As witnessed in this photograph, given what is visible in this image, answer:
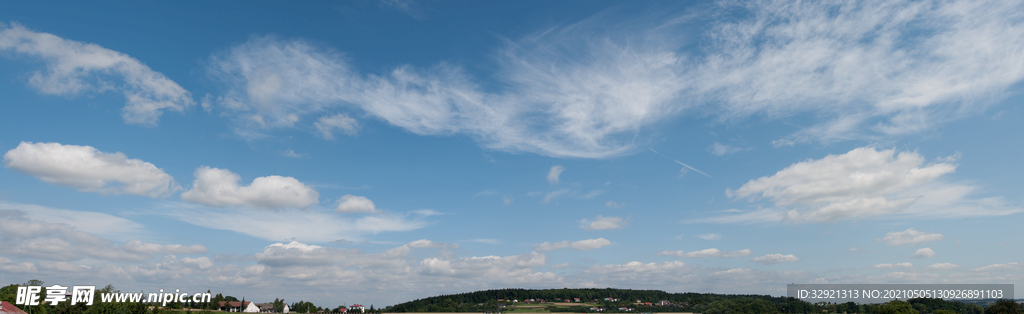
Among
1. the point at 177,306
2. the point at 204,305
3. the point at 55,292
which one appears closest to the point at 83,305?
the point at 55,292

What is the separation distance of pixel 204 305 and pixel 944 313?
251 m

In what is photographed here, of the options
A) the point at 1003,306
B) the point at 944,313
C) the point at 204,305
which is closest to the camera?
the point at 1003,306

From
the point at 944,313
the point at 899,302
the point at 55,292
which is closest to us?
the point at 55,292

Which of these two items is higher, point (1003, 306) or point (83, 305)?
point (1003, 306)

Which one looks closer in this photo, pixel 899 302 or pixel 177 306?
pixel 899 302

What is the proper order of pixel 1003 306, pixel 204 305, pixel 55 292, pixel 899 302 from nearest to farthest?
pixel 55 292 → pixel 1003 306 → pixel 899 302 → pixel 204 305

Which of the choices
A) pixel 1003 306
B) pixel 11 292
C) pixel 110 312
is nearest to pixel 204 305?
pixel 11 292

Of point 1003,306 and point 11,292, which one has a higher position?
point 1003,306

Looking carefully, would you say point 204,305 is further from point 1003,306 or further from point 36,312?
point 1003,306

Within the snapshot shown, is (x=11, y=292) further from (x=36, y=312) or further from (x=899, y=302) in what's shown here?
(x=899, y=302)

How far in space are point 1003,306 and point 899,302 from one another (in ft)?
93.0

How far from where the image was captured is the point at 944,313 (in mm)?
153625

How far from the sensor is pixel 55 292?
12975cm

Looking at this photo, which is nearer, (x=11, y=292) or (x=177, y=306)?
(x=11, y=292)
